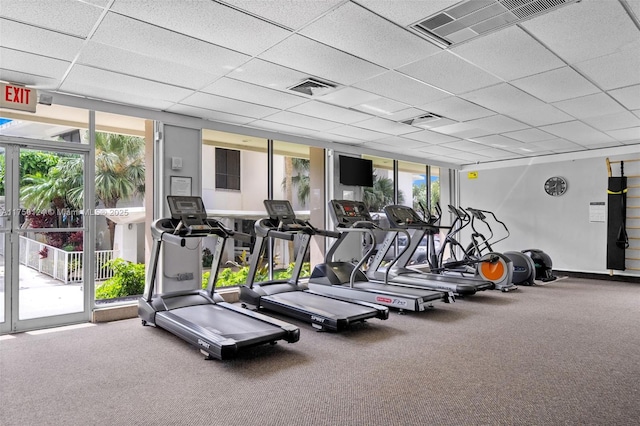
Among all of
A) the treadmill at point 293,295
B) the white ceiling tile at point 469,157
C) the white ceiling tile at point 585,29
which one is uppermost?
the white ceiling tile at point 585,29

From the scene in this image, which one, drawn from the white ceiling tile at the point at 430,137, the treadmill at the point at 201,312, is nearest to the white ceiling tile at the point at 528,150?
the white ceiling tile at the point at 430,137

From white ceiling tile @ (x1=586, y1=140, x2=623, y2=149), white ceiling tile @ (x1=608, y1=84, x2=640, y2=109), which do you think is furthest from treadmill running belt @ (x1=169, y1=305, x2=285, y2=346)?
white ceiling tile @ (x1=586, y1=140, x2=623, y2=149)

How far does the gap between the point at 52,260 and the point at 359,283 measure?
13.2ft

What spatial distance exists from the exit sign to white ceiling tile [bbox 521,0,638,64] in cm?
478

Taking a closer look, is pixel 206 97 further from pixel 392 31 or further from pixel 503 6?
pixel 503 6

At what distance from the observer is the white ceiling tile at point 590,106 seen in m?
4.98

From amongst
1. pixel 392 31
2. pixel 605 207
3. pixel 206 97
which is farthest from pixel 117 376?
pixel 605 207

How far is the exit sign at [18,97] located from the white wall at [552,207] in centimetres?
908

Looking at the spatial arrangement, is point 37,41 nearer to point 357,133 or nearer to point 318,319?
point 318,319

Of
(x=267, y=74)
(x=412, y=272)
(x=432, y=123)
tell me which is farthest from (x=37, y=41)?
(x=412, y=272)

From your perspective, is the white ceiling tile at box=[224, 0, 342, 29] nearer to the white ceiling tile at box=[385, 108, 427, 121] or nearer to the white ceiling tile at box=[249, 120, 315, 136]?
the white ceiling tile at box=[385, 108, 427, 121]

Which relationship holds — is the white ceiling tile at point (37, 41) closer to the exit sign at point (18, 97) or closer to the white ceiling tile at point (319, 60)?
the exit sign at point (18, 97)

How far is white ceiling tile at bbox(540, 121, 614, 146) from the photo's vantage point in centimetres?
638

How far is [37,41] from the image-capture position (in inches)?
130
